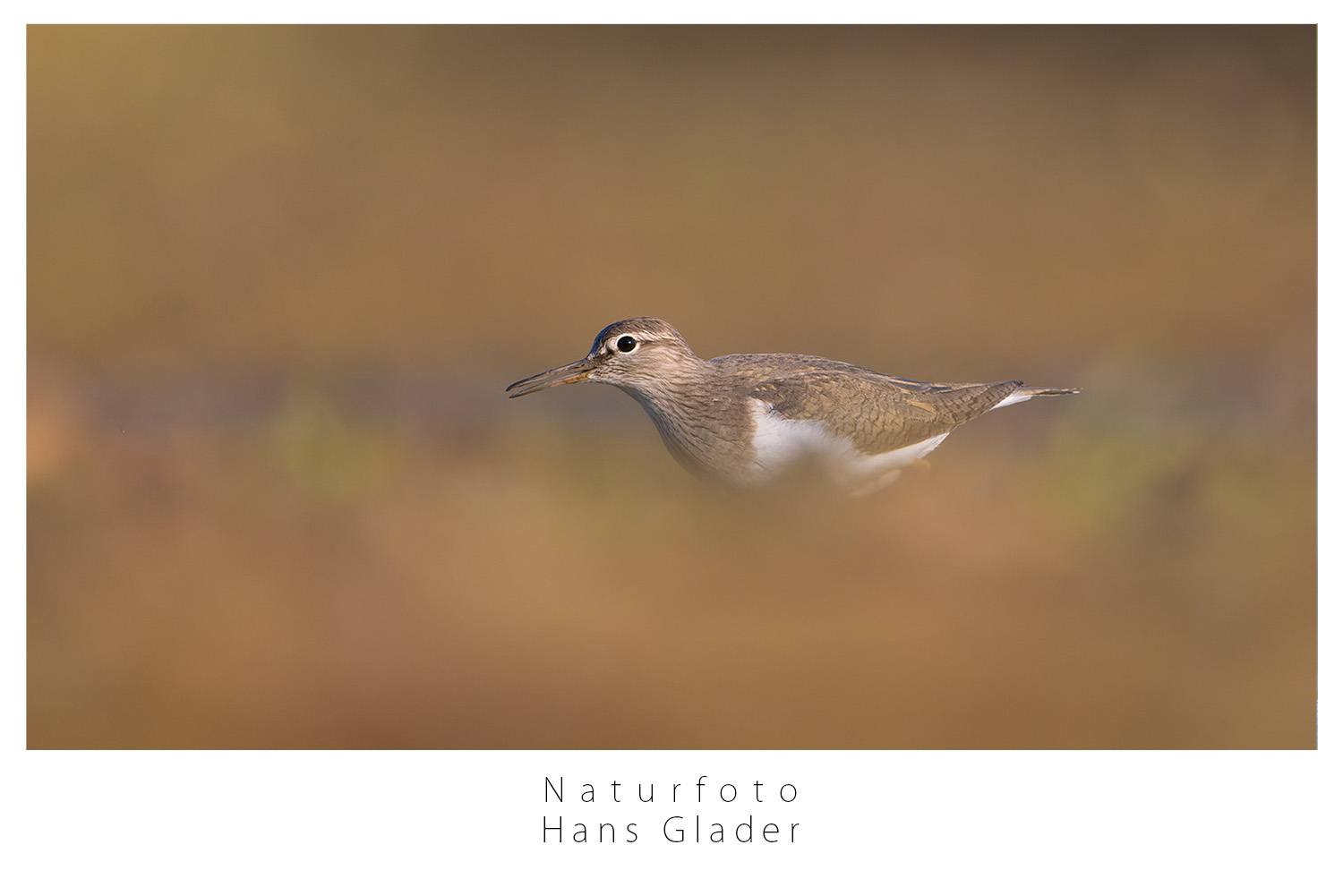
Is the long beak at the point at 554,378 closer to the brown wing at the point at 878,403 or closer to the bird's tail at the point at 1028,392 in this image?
the brown wing at the point at 878,403

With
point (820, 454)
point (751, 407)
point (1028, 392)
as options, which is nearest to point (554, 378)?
point (751, 407)

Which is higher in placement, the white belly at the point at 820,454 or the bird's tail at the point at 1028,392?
the bird's tail at the point at 1028,392

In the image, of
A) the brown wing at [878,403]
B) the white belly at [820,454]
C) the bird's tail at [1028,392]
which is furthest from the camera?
the bird's tail at [1028,392]

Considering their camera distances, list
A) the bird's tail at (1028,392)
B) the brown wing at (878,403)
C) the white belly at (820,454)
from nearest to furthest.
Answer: the white belly at (820,454), the brown wing at (878,403), the bird's tail at (1028,392)

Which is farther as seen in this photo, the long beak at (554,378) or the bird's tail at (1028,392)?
the bird's tail at (1028,392)

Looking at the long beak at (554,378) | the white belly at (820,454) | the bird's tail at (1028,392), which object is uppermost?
the bird's tail at (1028,392)

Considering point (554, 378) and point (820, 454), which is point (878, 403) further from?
point (554, 378)

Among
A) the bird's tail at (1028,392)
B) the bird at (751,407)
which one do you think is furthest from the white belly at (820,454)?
the bird's tail at (1028,392)
